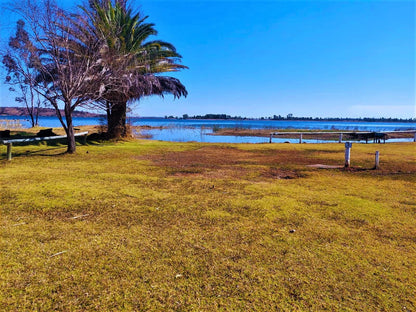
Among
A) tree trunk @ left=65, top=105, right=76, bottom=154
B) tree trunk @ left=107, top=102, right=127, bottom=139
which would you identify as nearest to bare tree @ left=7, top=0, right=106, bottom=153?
tree trunk @ left=65, top=105, right=76, bottom=154

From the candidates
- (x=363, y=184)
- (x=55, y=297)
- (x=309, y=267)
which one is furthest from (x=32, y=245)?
(x=363, y=184)

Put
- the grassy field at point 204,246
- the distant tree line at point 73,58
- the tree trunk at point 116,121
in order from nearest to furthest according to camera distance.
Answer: the grassy field at point 204,246 < the distant tree line at point 73,58 < the tree trunk at point 116,121

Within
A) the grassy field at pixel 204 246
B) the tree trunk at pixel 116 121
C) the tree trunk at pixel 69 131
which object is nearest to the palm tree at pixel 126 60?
the tree trunk at pixel 116 121

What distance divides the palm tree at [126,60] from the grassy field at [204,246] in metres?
8.00

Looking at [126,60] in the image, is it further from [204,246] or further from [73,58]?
[204,246]

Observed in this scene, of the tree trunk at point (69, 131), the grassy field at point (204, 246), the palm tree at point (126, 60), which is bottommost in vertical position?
the grassy field at point (204, 246)

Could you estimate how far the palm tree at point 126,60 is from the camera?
12.5 m

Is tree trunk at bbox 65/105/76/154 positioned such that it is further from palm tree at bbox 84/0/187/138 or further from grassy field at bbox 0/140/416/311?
grassy field at bbox 0/140/416/311

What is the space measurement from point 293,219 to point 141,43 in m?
17.5

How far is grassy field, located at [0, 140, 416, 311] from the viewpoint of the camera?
239 centimetres

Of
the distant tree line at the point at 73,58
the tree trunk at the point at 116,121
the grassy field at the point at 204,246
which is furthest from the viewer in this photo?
the tree trunk at the point at 116,121

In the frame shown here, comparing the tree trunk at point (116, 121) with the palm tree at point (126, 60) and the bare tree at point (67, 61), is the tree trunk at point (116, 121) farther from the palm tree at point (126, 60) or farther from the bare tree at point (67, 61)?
the bare tree at point (67, 61)

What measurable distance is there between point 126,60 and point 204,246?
12.1 m

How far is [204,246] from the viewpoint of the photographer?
3.29 metres
